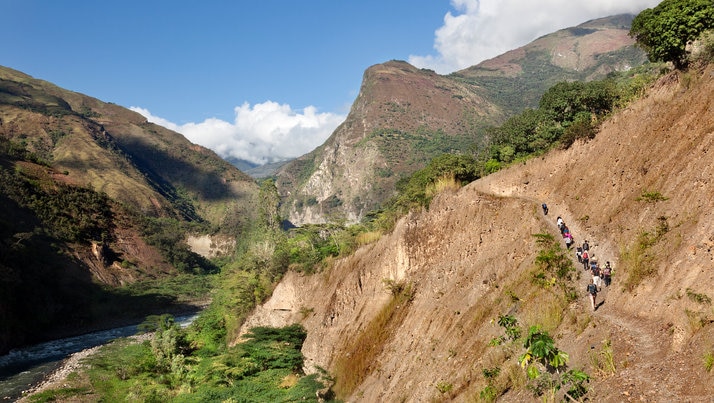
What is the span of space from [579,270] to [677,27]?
15145 millimetres

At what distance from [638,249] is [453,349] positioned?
8.16 m

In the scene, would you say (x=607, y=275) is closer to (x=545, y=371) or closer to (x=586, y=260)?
(x=586, y=260)

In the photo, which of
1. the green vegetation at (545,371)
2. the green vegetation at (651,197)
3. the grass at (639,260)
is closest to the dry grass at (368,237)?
the green vegetation at (545,371)

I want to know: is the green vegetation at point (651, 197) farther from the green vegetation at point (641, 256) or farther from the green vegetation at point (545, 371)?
the green vegetation at point (545, 371)

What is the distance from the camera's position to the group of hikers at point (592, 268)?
14.0 meters

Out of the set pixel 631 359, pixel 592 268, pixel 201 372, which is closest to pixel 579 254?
pixel 592 268

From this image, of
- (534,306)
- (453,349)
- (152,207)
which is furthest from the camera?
(152,207)

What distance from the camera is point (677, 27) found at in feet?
73.7

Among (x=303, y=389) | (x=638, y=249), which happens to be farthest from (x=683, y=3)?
(x=303, y=389)

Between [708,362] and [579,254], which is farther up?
[579,254]

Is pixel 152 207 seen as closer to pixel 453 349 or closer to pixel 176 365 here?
pixel 176 365

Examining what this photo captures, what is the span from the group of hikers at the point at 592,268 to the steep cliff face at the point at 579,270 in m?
0.33

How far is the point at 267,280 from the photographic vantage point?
45.8 m

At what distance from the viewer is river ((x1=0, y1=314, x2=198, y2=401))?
44.9 meters
